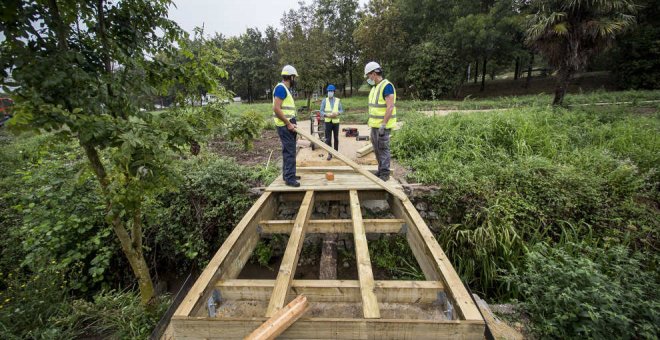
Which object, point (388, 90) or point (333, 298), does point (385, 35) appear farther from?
point (333, 298)

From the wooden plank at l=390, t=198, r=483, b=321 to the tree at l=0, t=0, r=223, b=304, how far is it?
6.96ft

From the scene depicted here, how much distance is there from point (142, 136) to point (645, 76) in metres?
25.2

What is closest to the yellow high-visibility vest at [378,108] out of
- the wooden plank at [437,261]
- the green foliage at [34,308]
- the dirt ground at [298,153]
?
the dirt ground at [298,153]

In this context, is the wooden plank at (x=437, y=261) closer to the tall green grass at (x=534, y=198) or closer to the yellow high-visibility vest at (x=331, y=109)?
the tall green grass at (x=534, y=198)

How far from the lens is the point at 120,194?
2.00 meters

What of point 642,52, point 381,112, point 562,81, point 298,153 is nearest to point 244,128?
point 381,112

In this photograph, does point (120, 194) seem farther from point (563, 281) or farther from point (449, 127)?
point (449, 127)

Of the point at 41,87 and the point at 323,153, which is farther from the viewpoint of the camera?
the point at 323,153

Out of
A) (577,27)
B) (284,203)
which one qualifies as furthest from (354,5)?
(284,203)

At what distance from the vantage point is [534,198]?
3.93 m

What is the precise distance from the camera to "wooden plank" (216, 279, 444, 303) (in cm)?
202

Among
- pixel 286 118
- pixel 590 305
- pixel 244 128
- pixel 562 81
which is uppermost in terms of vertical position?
pixel 562 81

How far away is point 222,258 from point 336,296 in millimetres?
974

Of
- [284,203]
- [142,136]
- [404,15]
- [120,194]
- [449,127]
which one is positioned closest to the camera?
[142,136]
